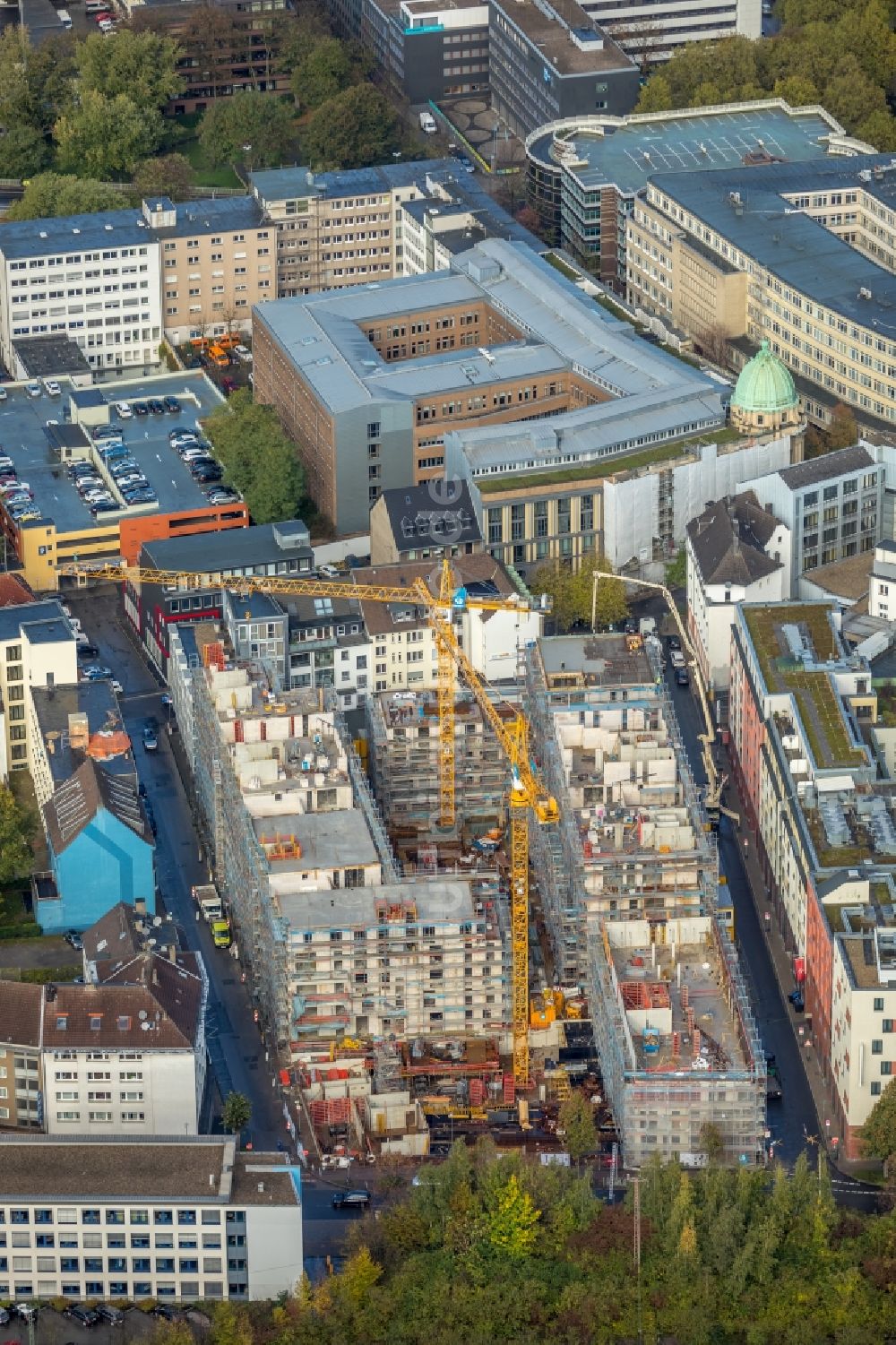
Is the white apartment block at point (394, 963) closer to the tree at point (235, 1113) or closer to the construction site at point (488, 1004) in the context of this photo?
the construction site at point (488, 1004)

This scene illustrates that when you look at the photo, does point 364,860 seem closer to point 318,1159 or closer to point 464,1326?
point 318,1159

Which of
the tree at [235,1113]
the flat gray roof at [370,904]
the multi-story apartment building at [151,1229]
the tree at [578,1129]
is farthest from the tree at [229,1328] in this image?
the flat gray roof at [370,904]

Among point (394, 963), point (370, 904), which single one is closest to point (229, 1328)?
point (394, 963)

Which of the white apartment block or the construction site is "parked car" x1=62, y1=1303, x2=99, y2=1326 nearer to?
the construction site

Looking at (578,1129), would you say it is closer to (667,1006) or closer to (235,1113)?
(667,1006)

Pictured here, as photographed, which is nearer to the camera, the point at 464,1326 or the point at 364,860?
the point at 464,1326

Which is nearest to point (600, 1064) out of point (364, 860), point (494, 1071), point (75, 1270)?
point (494, 1071)
